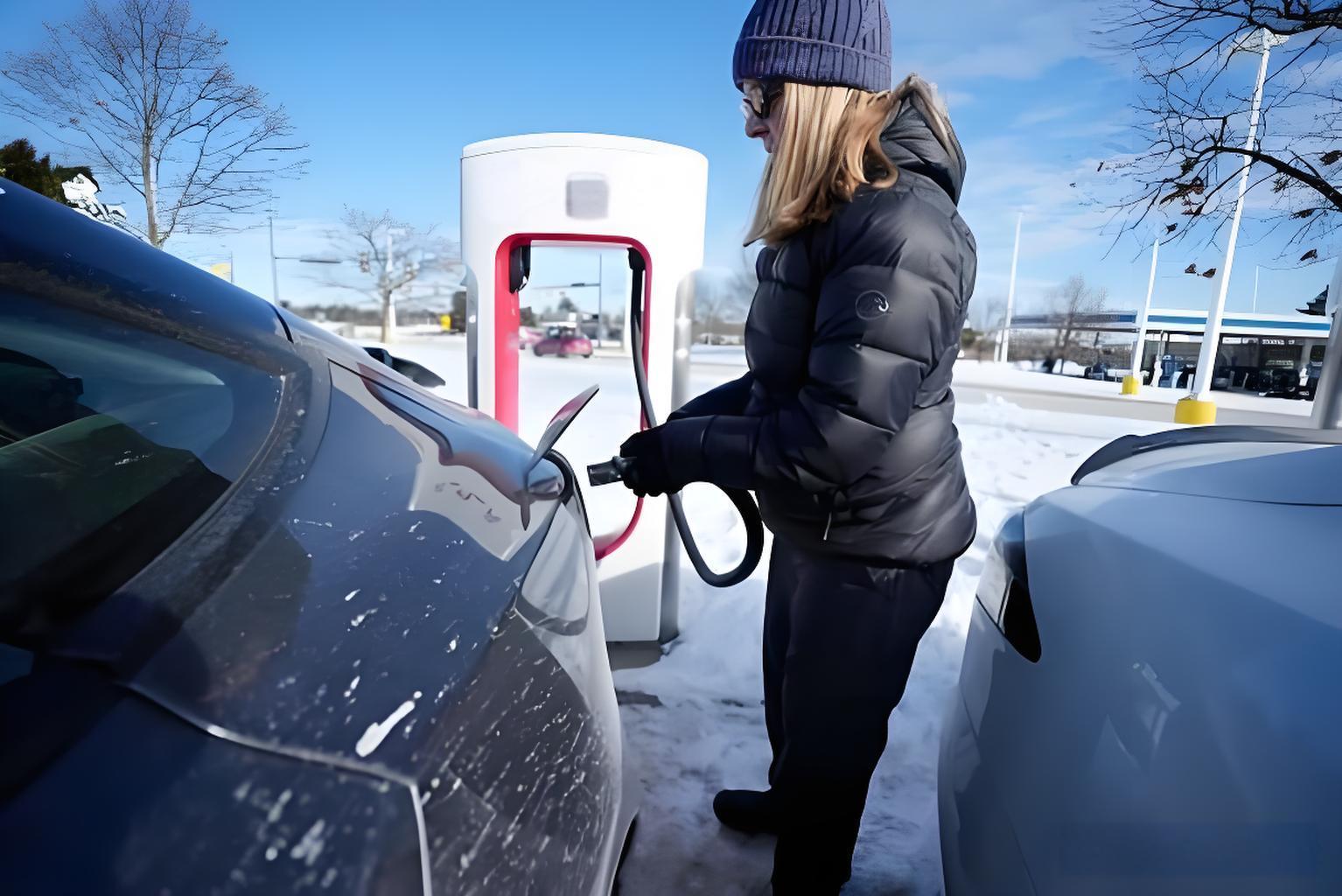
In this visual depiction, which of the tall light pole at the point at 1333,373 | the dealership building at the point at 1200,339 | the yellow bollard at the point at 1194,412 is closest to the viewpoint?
the tall light pole at the point at 1333,373

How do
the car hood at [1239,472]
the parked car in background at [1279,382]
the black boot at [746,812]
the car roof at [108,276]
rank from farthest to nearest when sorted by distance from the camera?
the parked car in background at [1279,382] < the black boot at [746,812] < the car hood at [1239,472] < the car roof at [108,276]

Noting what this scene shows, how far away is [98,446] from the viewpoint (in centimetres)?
95

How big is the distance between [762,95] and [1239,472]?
3.49ft

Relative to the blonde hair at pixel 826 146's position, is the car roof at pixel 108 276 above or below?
below

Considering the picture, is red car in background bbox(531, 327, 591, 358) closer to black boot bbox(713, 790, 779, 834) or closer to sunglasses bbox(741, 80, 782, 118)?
black boot bbox(713, 790, 779, 834)

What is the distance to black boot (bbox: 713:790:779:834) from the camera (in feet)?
6.72

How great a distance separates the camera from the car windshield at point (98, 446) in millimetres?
711

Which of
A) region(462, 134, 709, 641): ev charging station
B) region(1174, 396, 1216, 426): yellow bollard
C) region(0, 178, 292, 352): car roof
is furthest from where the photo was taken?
region(1174, 396, 1216, 426): yellow bollard

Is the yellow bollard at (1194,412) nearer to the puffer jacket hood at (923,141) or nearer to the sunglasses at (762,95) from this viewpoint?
the puffer jacket hood at (923,141)

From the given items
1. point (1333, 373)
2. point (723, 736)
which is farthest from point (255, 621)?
point (1333, 373)

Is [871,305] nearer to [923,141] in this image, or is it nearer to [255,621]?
[923,141]

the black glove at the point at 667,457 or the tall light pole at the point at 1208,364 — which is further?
the tall light pole at the point at 1208,364

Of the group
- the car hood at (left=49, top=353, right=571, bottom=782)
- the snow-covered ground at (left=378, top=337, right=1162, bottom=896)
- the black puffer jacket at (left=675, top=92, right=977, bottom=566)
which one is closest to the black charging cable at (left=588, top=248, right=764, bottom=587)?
the black puffer jacket at (left=675, top=92, right=977, bottom=566)

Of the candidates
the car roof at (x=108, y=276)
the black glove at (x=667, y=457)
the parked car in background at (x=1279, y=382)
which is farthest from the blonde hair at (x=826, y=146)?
the parked car in background at (x=1279, y=382)
